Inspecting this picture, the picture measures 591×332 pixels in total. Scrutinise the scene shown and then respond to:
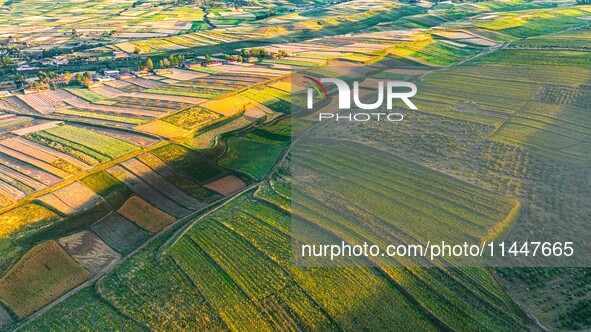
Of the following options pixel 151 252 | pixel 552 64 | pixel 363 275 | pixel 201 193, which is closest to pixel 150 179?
pixel 201 193

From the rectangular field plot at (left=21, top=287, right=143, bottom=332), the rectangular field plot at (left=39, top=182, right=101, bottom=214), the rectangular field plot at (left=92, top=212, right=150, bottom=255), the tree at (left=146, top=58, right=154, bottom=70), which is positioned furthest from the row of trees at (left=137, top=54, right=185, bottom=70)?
the rectangular field plot at (left=21, top=287, right=143, bottom=332)

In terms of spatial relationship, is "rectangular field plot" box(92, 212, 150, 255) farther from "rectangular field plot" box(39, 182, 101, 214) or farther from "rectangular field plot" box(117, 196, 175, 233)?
"rectangular field plot" box(39, 182, 101, 214)

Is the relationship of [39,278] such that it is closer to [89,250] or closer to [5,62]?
[89,250]

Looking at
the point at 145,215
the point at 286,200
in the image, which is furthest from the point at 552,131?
the point at 145,215

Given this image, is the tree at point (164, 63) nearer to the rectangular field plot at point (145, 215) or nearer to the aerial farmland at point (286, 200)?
the aerial farmland at point (286, 200)

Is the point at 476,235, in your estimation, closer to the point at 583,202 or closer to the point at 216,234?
the point at 583,202

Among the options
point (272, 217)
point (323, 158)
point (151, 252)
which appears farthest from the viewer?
point (323, 158)

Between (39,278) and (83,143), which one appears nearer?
(39,278)
